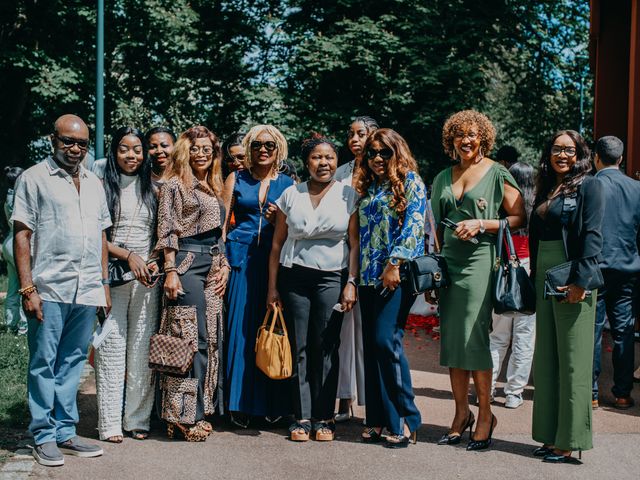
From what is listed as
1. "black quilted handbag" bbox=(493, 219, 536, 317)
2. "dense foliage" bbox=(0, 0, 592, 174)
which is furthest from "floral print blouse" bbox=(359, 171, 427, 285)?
"dense foliage" bbox=(0, 0, 592, 174)

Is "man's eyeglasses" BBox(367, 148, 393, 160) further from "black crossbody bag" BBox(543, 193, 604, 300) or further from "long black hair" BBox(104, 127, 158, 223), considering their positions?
"long black hair" BBox(104, 127, 158, 223)

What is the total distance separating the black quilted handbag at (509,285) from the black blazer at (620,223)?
1.90m

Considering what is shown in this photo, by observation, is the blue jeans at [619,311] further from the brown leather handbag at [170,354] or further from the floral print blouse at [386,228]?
the brown leather handbag at [170,354]

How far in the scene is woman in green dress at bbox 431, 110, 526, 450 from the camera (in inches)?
216

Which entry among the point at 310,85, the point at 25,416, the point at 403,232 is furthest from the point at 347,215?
the point at 310,85

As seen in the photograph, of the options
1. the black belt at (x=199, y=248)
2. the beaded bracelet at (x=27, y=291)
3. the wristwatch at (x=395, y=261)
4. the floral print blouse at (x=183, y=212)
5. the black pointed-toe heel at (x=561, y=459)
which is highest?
the floral print blouse at (x=183, y=212)

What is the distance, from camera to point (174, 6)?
1945 cm

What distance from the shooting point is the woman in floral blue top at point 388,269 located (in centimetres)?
551

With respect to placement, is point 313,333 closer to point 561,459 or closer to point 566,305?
point 566,305

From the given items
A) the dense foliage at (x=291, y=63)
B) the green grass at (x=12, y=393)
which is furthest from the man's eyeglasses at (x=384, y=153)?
the dense foliage at (x=291, y=63)

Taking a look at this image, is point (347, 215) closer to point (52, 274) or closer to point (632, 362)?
point (52, 274)

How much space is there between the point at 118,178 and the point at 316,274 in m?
1.56

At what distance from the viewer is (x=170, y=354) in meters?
5.59

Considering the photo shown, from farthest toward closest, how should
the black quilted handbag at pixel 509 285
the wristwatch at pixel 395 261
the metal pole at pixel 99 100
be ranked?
1. the metal pole at pixel 99 100
2. the wristwatch at pixel 395 261
3. the black quilted handbag at pixel 509 285
